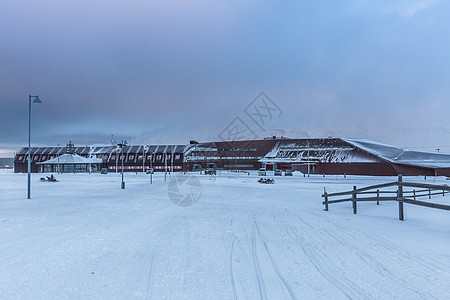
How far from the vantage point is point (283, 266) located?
19.0ft

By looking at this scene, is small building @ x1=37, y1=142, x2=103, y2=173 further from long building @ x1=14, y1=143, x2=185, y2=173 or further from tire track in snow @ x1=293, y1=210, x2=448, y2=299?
tire track in snow @ x1=293, y1=210, x2=448, y2=299

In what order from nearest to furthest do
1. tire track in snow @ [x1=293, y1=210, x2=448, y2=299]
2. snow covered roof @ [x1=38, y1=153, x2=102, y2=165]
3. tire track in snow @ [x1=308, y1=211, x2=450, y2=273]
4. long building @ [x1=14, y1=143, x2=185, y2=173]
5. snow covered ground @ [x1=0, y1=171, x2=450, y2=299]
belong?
1. snow covered ground @ [x1=0, y1=171, x2=450, y2=299]
2. tire track in snow @ [x1=293, y1=210, x2=448, y2=299]
3. tire track in snow @ [x1=308, y1=211, x2=450, y2=273]
4. snow covered roof @ [x1=38, y1=153, x2=102, y2=165]
5. long building @ [x1=14, y1=143, x2=185, y2=173]

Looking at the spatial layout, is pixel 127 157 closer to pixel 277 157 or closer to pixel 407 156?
pixel 277 157

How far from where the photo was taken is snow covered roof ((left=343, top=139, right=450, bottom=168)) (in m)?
55.3

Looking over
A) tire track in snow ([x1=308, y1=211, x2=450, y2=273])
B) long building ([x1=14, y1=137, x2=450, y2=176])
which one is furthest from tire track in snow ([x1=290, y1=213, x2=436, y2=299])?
long building ([x1=14, y1=137, x2=450, y2=176])

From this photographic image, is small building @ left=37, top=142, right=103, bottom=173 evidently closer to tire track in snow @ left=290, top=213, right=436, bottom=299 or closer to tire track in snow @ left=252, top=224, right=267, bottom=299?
tire track in snow @ left=290, top=213, right=436, bottom=299

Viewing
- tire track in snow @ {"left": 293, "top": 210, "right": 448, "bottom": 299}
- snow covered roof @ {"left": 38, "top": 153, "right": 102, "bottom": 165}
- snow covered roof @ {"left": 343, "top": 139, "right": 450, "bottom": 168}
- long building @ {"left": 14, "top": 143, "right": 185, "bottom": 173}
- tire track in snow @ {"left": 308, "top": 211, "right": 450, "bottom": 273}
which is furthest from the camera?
long building @ {"left": 14, "top": 143, "right": 185, "bottom": 173}

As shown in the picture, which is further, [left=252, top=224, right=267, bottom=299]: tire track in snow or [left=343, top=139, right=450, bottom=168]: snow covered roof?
[left=343, top=139, right=450, bottom=168]: snow covered roof

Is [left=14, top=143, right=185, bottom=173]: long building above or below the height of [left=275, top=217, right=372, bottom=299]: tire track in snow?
above

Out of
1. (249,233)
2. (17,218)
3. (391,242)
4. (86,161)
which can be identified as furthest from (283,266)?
(86,161)

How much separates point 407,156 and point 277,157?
1188 inches

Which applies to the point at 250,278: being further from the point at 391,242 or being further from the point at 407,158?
the point at 407,158

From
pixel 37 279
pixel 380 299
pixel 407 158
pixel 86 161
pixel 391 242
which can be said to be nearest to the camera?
pixel 380 299

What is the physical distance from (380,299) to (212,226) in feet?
20.9
